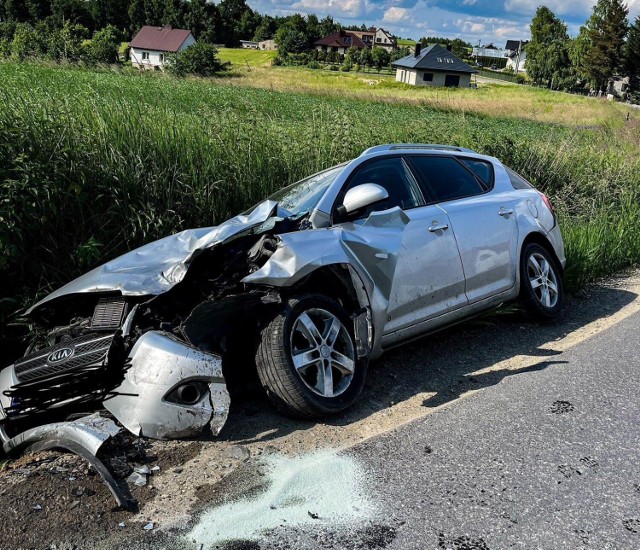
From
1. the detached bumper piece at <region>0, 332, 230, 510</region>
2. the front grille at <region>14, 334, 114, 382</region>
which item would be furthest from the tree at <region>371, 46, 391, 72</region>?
the detached bumper piece at <region>0, 332, 230, 510</region>

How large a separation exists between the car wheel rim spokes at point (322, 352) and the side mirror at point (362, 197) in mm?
825

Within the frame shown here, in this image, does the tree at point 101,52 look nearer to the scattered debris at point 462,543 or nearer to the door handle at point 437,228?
the door handle at point 437,228

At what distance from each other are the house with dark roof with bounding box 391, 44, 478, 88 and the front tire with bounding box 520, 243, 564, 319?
338 ft

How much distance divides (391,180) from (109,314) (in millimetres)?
2475

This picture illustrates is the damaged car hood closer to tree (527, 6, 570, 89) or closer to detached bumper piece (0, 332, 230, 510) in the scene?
detached bumper piece (0, 332, 230, 510)

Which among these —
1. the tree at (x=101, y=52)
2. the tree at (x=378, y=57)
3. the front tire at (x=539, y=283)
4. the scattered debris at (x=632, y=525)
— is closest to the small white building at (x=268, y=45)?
the tree at (x=378, y=57)

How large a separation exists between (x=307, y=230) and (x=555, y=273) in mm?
3214

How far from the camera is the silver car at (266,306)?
3750mm

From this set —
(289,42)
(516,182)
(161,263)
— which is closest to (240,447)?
(161,263)

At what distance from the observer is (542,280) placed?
6.45 metres

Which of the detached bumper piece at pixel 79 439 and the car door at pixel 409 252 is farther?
the car door at pixel 409 252

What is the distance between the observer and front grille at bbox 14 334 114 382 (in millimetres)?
3844

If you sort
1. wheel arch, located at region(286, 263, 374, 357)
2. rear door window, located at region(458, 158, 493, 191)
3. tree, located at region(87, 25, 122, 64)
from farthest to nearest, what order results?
tree, located at region(87, 25, 122, 64) → rear door window, located at region(458, 158, 493, 191) → wheel arch, located at region(286, 263, 374, 357)

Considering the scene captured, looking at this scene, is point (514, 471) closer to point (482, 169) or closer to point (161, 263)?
point (161, 263)
